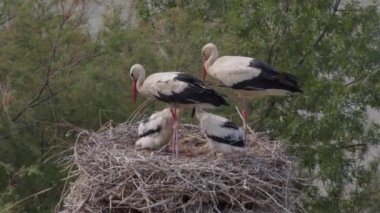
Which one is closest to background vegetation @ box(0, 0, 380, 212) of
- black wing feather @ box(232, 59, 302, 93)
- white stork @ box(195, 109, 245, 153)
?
black wing feather @ box(232, 59, 302, 93)

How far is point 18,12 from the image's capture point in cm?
1377

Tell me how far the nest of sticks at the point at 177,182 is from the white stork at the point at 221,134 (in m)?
0.10

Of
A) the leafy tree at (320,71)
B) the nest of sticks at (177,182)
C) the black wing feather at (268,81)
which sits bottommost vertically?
the leafy tree at (320,71)

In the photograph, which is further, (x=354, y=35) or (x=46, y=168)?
(x=354, y=35)

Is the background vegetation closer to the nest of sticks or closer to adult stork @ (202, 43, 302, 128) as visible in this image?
adult stork @ (202, 43, 302, 128)

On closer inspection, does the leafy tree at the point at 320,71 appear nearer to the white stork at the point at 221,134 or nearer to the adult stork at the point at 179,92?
the adult stork at the point at 179,92

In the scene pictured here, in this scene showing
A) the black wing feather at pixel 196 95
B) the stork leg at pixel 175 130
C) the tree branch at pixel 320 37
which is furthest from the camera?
the tree branch at pixel 320 37

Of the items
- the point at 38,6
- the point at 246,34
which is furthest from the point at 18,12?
the point at 246,34

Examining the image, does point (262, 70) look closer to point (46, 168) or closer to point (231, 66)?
point (231, 66)

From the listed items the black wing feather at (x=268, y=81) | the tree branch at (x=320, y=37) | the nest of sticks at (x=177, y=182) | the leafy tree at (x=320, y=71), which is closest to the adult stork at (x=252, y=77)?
the black wing feather at (x=268, y=81)

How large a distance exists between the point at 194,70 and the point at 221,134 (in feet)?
12.8

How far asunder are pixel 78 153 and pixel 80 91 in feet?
12.3

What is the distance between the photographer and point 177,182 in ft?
29.9

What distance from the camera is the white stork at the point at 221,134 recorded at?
9750mm
